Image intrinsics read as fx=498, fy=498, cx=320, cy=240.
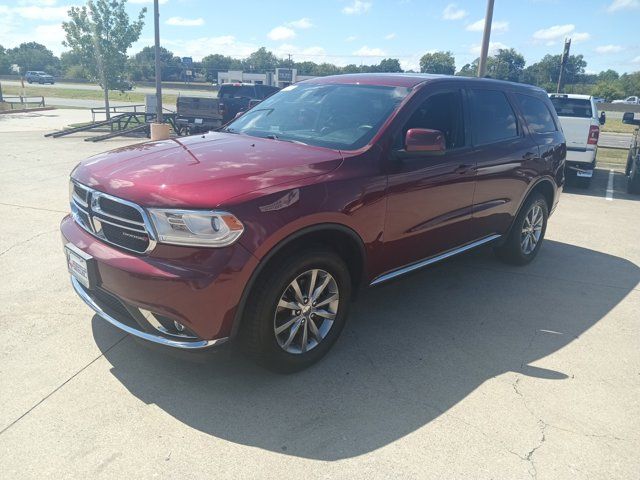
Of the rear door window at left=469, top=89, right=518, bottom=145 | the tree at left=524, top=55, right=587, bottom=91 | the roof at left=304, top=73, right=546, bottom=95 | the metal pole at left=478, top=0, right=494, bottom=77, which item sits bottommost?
the rear door window at left=469, top=89, right=518, bottom=145

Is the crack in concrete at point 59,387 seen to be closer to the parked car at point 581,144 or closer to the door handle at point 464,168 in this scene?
the door handle at point 464,168

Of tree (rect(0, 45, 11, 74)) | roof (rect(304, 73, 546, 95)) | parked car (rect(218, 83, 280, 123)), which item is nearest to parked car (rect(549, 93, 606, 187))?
roof (rect(304, 73, 546, 95))

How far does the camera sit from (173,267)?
2.65 m

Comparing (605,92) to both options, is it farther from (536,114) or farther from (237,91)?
(536,114)

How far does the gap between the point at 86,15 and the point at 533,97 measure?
68.4 ft

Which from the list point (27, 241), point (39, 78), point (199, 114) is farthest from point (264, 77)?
point (27, 241)

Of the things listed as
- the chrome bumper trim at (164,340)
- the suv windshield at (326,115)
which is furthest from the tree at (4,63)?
the chrome bumper trim at (164,340)

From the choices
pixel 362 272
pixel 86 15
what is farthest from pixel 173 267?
pixel 86 15

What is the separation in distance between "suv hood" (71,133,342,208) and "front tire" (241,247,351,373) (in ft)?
Result: 1.69

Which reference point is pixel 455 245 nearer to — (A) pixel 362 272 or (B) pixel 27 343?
(A) pixel 362 272

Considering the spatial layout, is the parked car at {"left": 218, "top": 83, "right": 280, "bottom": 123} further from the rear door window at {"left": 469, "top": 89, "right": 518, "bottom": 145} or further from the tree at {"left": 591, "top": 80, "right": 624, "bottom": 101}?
the tree at {"left": 591, "top": 80, "right": 624, "bottom": 101}

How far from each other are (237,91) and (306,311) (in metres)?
16.7

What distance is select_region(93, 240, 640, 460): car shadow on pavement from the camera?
2.83m

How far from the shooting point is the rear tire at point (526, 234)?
17.7ft
